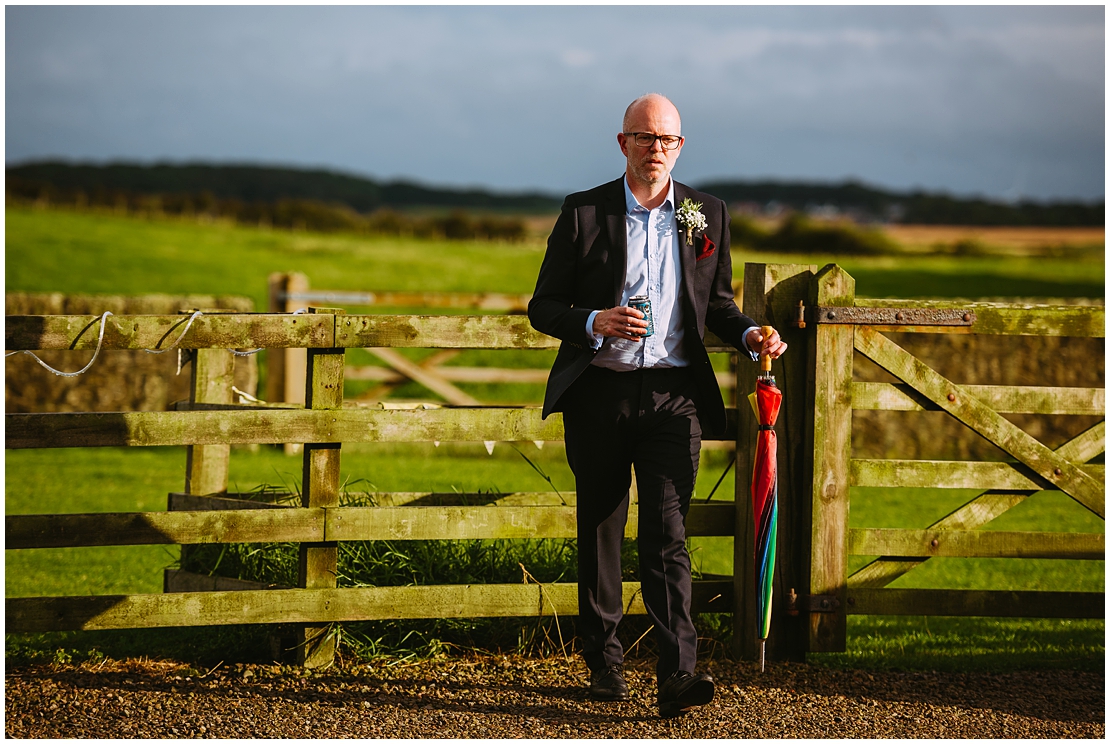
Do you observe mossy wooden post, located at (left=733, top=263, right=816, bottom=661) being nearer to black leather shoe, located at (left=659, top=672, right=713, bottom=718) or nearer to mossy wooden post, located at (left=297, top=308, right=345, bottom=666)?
black leather shoe, located at (left=659, top=672, right=713, bottom=718)

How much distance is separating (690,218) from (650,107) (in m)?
0.48

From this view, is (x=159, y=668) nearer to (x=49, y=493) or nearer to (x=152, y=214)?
(x=49, y=493)

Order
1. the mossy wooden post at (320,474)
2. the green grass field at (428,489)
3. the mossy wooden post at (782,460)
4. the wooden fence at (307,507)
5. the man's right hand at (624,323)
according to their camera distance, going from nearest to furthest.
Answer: the man's right hand at (624,323), the wooden fence at (307,507), the mossy wooden post at (320,474), the mossy wooden post at (782,460), the green grass field at (428,489)

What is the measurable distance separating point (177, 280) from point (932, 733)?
2653 centimetres

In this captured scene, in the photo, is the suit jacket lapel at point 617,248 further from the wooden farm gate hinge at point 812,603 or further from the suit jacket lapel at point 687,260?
the wooden farm gate hinge at point 812,603

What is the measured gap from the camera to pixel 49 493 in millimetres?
9562

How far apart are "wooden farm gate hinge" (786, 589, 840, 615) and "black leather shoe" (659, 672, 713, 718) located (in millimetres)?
1066

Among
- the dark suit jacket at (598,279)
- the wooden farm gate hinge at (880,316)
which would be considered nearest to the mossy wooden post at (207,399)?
the dark suit jacket at (598,279)

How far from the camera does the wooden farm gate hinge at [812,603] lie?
Answer: 5023mm

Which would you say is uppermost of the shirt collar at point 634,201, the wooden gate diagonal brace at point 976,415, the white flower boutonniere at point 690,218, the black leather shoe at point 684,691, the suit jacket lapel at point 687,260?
the shirt collar at point 634,201

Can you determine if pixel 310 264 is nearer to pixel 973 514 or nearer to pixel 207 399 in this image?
pixel 207 399

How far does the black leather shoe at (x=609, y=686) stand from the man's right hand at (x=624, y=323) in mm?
1460

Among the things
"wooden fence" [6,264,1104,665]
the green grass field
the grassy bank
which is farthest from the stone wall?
the grassy bank

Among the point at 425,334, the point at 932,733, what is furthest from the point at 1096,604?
the point at 425,334
